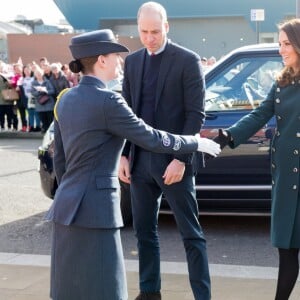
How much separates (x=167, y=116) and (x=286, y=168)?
2.63ft

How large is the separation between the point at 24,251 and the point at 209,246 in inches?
66.3

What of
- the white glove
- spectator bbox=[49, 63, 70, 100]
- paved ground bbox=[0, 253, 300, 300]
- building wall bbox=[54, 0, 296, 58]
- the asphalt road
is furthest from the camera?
building wall bbox=[54, 0, 296, 58]

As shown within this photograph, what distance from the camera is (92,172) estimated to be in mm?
3227

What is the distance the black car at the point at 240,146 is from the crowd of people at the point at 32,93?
346 inches

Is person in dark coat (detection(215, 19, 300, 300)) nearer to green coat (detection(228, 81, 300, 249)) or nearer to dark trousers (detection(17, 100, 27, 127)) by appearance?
green coat (detection(228, 81, 300, 249))

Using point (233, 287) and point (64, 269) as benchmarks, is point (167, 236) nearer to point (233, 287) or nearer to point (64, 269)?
point (233, 287)

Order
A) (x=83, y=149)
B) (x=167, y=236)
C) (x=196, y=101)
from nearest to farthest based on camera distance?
(x=83, y=149) < (x=196, y=101) < (x=167, y=236)

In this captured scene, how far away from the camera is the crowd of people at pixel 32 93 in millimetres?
15047

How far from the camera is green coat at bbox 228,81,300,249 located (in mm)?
3834

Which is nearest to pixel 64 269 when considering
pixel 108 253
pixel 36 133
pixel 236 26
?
pixel 108 253

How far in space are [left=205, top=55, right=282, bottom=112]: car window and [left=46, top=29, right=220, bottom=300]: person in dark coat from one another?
9.97 feet

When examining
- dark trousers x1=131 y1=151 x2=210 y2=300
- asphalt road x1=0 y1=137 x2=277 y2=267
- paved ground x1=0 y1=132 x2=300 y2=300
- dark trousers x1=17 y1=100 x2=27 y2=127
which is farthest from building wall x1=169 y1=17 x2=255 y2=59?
dark trousers x1=131 y1=151 x2=210 y2=300

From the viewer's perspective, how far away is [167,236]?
21.3 ft

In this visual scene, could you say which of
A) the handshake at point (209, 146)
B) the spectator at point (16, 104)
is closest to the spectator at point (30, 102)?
the spectator at point (16, 104)
